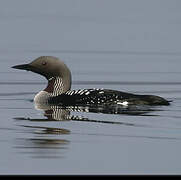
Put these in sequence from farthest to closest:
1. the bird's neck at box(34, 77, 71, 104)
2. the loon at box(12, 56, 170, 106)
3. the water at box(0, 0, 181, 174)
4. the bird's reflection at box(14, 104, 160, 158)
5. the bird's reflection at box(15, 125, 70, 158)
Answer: the bird's neck at box(34, 77, 71, 104) < the loon at box(12, 56, 170, 106) < the bird's reflection at box(14, 104, 160, 158) < the bird's reflection at box(15, 125, 70, 158) < the water at box(0, 0, 181, 174)

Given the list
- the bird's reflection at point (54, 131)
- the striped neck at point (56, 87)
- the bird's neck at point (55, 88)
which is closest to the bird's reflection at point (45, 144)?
the bird's reflection at point (54, 131)

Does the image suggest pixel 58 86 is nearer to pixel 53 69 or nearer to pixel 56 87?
pixel 56 87

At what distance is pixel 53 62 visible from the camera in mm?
15000

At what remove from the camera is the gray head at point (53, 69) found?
49.1 ft

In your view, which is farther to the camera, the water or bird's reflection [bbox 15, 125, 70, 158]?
bird's reflection [bbox 15, 125, 70, 158]

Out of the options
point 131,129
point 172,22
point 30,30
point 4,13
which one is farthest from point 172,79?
point 4,13

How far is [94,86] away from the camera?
17297 mm

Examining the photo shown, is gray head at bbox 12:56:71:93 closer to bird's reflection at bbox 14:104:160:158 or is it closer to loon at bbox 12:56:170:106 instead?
loon at bbox 12:56:170:106

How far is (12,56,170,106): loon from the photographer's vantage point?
14109mm

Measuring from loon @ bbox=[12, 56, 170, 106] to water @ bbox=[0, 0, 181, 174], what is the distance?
0.30m

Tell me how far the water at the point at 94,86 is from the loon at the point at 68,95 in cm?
30

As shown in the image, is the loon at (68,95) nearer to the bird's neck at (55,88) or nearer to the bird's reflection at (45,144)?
the bird's neck at (55,88)

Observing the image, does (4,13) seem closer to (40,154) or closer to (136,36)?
(136,36)

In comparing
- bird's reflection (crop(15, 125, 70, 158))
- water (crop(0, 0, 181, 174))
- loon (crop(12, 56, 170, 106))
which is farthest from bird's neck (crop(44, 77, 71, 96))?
bird's reflection (crop(15, 125, 70, 158))
